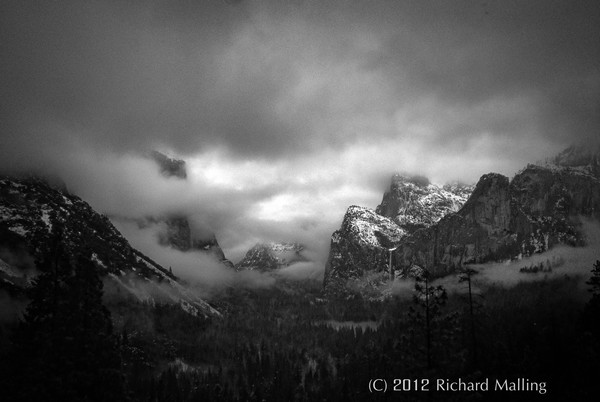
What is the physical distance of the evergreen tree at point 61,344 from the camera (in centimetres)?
3114

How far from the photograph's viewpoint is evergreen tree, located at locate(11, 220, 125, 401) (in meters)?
31.1

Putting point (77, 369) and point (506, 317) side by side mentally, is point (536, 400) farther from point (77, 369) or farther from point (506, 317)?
point (506, 317)

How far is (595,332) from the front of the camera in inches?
1714

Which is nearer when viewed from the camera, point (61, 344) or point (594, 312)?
point (61, 344)

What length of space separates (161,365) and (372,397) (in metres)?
91.4

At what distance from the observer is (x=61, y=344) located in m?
32.7

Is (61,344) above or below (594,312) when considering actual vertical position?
below

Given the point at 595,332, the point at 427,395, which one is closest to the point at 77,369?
the point at 427,395

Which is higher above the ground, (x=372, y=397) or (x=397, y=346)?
(x=397, y=346)

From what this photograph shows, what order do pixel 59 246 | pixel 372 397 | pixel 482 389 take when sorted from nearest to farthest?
pixel 59 246, pixel 482 389, pixel 372 397

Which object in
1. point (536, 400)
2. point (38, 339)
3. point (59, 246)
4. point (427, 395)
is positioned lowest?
point (536, 400)

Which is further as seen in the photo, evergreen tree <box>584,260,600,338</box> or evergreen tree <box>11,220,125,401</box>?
evergreen tree <box>584,260,600,338</box>

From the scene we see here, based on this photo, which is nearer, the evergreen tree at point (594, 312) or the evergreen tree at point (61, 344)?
the evergreen tree at point (61, 344)

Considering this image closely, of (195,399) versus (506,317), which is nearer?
(195,399)
